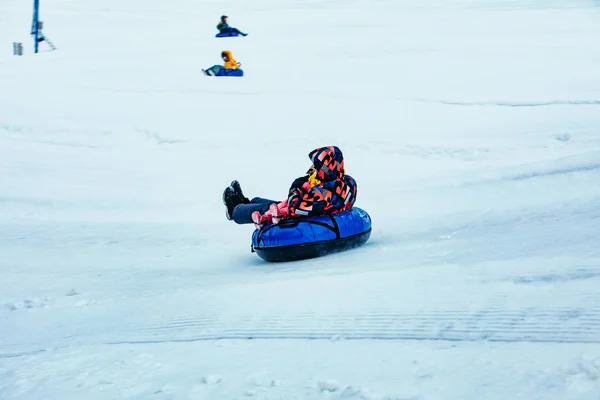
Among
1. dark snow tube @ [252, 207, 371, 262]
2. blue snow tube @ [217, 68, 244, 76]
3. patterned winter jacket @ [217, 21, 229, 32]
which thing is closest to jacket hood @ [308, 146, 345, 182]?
dark snow tube @ [252, 207, 371, 262]

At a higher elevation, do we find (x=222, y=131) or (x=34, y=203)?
(x=222, y=131)

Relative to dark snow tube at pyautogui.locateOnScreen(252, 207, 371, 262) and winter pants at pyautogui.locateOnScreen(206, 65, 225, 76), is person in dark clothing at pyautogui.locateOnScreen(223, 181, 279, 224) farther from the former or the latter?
winter pants at pyautogui.locateOnScreen(206, 65, 225, 76)

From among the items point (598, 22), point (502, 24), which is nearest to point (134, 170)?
point (502, 24)

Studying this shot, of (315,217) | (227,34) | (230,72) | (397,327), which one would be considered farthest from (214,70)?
(397,327)

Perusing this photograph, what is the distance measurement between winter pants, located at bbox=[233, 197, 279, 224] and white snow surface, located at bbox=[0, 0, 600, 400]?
0.32 meters

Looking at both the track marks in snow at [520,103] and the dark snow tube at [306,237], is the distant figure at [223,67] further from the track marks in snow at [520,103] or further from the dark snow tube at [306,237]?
the dark snow tube at [306,237]

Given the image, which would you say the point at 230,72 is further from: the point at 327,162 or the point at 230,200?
the point at 327,162

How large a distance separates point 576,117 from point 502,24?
27.7ft

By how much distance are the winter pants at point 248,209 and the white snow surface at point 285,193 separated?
1.04ft

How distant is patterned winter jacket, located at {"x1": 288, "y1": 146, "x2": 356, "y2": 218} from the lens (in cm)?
496

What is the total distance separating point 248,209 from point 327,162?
852 mm

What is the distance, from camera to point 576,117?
944 centimetres

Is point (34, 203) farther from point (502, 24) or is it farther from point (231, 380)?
point (502, 24)

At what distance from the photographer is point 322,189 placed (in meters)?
5.03
